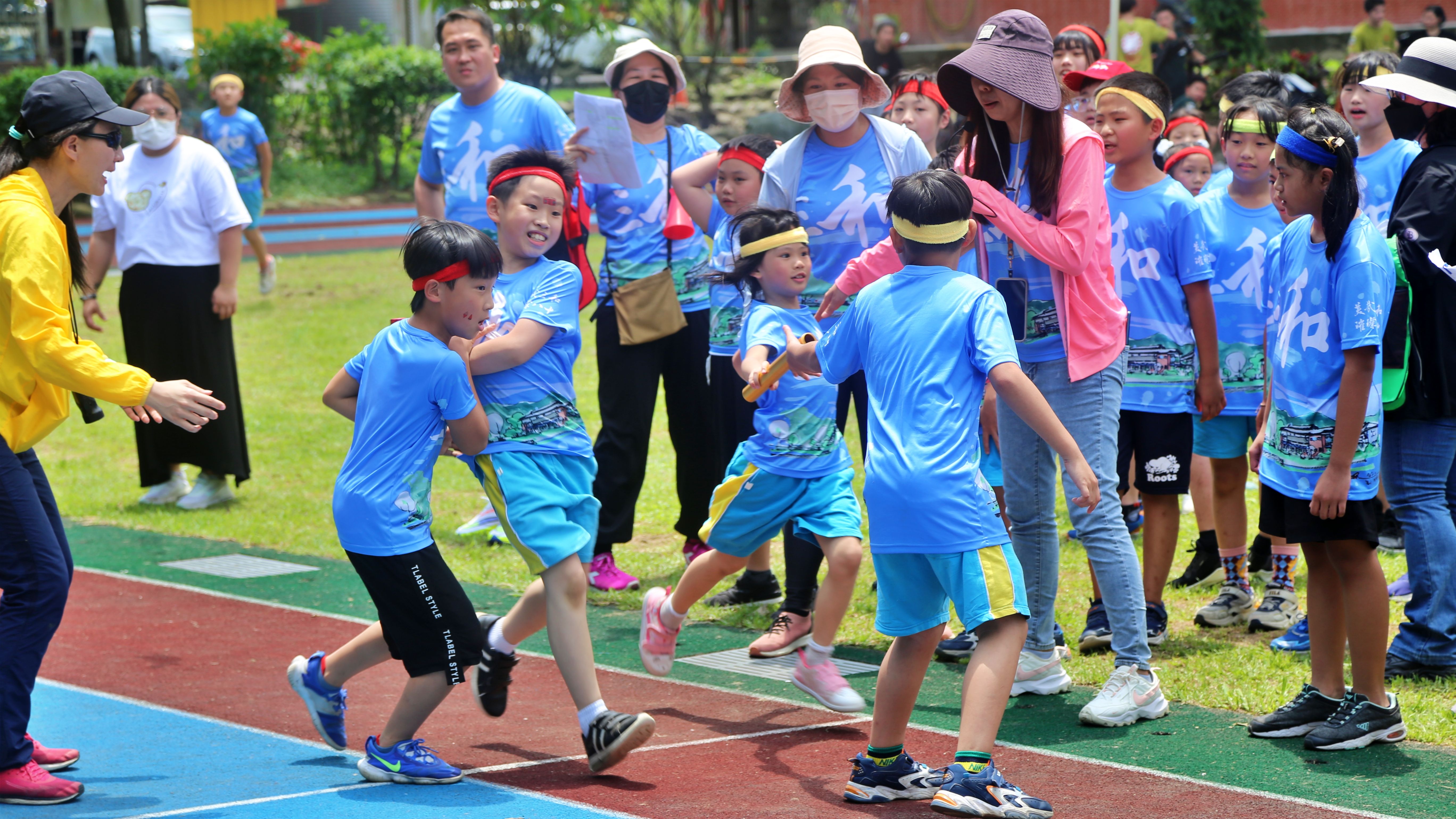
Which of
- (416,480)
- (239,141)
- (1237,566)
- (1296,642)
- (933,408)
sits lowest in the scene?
(1296,642)

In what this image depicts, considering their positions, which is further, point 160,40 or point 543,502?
point 160,40

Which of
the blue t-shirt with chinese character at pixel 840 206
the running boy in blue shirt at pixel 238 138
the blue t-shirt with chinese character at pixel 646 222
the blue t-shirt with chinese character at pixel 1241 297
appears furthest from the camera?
the running boy in blue shirt at pixel 238 138

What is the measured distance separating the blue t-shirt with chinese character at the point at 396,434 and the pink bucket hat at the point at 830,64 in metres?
2.03

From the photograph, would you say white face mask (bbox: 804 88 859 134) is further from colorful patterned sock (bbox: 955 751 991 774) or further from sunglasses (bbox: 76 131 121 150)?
colorful patterned sock (bbox: 955 751 991 774)

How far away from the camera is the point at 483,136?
7.11 meters

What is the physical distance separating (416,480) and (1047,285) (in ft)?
6.97

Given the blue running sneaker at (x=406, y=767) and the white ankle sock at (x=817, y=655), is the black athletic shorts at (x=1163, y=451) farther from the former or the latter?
the blue running sneaker at (x=406, y=767)

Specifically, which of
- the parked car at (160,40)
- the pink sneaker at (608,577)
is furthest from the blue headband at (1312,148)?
the parked car at (160,40)

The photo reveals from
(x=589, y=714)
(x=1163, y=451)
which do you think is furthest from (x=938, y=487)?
(x=1163, y=451)

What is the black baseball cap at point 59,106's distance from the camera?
433cm

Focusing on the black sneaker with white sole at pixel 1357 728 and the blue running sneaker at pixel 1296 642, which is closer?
the black sneaker with white sole at pixel 1357 728

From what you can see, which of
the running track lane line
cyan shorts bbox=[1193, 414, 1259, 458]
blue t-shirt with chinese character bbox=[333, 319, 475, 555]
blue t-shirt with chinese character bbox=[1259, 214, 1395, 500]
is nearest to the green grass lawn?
cyan shorts bbox=[1193, 414, 1259, 458]

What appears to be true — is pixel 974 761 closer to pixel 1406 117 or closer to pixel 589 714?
pixel 589 714

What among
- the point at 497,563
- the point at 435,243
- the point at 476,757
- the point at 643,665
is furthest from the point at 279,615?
the point at 435,243
